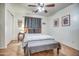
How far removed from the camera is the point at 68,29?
1.83 m

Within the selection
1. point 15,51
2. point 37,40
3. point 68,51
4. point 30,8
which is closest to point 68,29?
point 68,51

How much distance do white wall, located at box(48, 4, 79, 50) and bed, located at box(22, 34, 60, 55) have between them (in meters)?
0.12

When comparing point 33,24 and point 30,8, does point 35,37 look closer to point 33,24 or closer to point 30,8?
point 33,24

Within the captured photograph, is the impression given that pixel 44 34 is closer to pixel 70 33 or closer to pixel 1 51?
pixel 70 33

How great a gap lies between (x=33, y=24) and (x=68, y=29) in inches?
26.3

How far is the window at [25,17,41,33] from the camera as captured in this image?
1824 mm

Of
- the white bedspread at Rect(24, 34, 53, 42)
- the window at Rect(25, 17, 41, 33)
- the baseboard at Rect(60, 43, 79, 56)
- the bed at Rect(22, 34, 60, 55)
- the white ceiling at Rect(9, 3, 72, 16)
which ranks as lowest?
the baseboard at Rect(60, 43, 79, 56)

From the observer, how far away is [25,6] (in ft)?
5.91

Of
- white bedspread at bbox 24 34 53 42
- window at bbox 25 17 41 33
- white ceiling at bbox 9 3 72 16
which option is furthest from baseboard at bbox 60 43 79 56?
white ceiling at bbox 9 3 72 16

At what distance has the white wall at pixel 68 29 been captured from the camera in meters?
1.77

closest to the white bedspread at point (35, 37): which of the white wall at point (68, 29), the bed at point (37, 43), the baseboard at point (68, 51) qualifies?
the bed at point (37, 43)

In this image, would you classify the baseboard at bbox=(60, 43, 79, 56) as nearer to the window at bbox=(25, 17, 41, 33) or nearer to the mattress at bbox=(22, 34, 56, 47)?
the mattress at bbox=(22, 34, 56, 47)

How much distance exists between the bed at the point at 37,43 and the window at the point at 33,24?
0.31 ft

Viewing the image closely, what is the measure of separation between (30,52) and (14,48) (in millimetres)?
308
